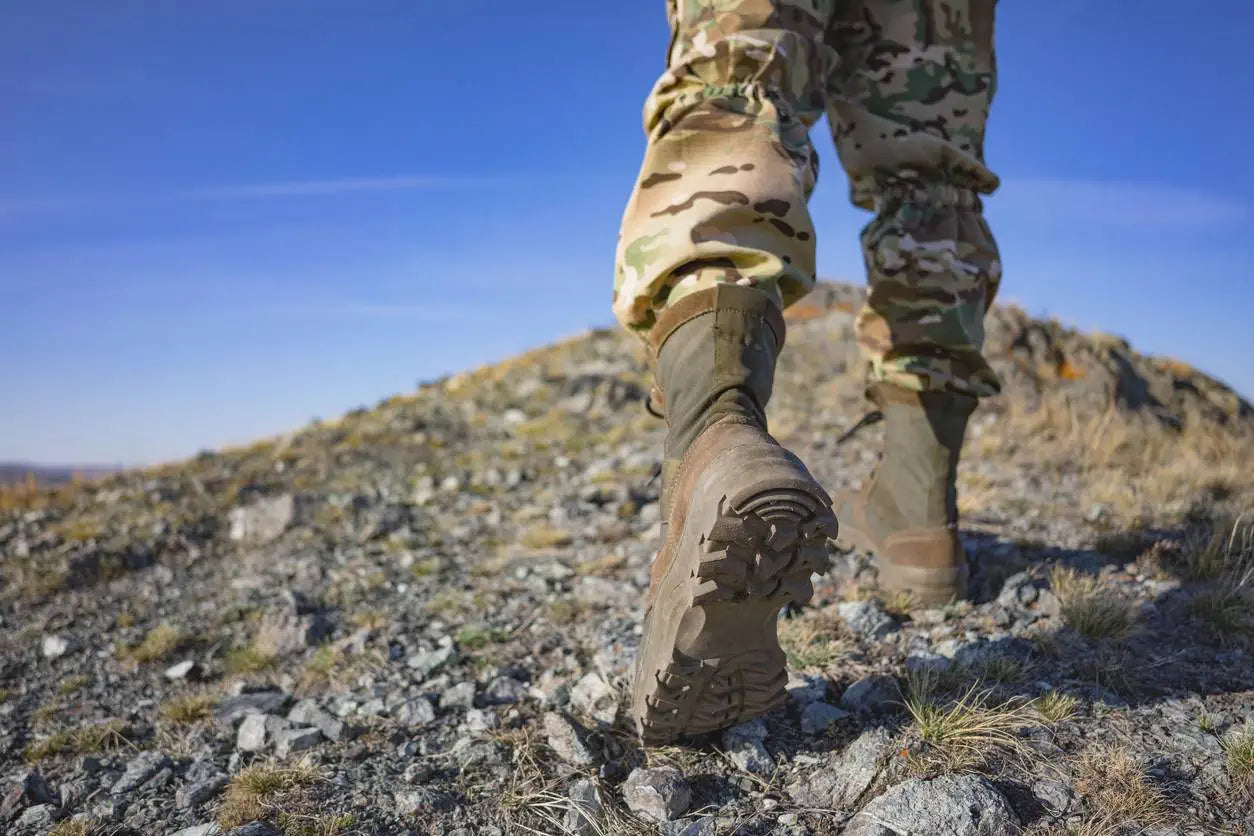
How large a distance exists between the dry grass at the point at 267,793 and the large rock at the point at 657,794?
0.63 m

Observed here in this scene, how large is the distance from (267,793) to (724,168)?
1.58 meters

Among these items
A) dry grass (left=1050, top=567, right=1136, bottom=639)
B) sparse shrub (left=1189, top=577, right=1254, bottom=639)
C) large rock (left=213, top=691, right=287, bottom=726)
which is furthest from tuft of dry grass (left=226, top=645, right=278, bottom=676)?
sparse shrub (left=1189, top=577, right=1254, bottom=639)

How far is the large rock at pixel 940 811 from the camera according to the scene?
134 centimetres

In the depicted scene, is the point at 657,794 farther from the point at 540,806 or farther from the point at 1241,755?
the point at 1241,755

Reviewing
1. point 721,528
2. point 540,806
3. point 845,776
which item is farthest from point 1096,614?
point 540,806

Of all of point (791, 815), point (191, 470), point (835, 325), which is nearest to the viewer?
point (791, 815)

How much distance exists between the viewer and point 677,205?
155 cm

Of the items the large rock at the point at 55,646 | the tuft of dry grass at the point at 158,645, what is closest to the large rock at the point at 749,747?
the tuft of dry grass at the point at 158,645

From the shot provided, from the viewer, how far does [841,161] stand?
2.45m

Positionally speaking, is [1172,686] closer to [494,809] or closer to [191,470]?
[494,809]

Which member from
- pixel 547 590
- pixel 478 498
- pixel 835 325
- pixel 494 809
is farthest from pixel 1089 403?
pixel 494 809

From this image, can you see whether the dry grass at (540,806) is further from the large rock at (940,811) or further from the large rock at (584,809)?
the large rock at (940,811)

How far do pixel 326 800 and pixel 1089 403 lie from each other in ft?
24.0

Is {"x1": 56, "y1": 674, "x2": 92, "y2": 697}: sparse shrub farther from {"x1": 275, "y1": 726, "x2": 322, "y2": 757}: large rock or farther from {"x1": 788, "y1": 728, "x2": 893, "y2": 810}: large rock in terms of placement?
{"x1": 788, "y1": 728, "x2": 893, "y2": 810}: large rock
